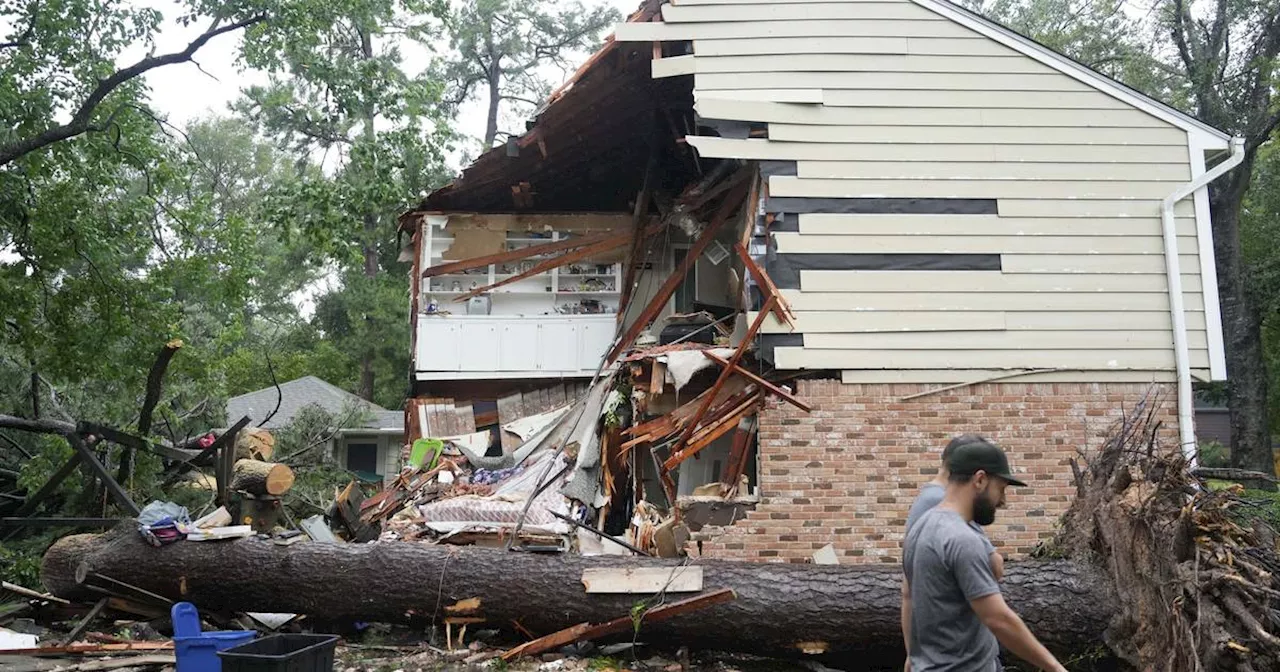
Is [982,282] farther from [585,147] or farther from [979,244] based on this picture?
[585,147]

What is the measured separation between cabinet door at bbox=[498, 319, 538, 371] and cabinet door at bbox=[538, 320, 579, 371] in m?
0.10

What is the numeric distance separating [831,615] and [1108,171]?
5689 millimetres

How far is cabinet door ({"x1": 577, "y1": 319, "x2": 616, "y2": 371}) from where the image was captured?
13.1 meters

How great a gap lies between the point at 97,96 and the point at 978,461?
10.2 m

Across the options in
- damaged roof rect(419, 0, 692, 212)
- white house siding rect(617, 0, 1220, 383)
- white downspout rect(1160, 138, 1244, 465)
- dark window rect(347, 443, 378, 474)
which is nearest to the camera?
white downspout rect(1160, 138, 1244, 465)

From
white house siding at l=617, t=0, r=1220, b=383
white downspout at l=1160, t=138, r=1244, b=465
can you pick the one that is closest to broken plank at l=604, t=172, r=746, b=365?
white house siding at l=617, t=0, r=1220, b=383

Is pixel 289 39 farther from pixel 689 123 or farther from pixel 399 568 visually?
pixel 399 568

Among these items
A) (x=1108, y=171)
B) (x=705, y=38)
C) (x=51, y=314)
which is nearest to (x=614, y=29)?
(x=705, y=38)

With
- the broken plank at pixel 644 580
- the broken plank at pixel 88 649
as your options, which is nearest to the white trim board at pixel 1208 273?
the broken plank at pixel 644 580

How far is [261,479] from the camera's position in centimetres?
995

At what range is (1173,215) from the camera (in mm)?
9711

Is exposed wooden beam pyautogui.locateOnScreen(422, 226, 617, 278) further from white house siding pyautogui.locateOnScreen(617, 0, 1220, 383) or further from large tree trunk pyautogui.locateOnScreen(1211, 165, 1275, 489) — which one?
large tree trunk pyautogui.locateOnScreen(1211, 165, 1275, 489)

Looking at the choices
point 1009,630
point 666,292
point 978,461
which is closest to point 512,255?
point 666,292

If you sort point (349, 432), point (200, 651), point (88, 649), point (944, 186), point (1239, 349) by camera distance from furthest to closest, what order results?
point (349, 432) → point (1239, 349) → point (944, 186) → point (88, 649) → point (200, 651)
